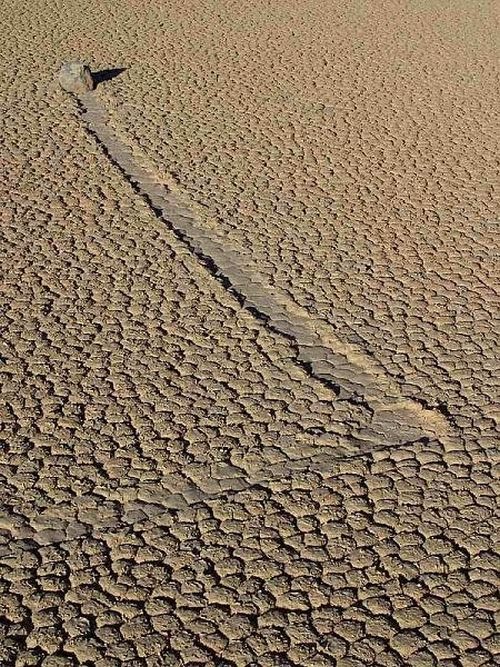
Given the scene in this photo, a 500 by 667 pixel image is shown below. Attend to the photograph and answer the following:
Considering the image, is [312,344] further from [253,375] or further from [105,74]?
[105,74]

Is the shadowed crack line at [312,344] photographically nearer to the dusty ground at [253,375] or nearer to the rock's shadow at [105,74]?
the dusty ground at [253,375]

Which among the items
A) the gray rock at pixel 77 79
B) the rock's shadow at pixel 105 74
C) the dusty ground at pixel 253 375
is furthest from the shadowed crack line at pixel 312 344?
the rock's shadow at pixel 105 74

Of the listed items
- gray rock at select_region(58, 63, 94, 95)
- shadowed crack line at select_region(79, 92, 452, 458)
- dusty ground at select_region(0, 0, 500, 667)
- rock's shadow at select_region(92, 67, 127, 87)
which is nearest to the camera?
dusty ground at select_region(0, 0, 500, 667)

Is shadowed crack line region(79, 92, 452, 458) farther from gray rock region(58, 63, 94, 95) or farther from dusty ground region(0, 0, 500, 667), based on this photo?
gray rock region(58, 63, 94, 95)

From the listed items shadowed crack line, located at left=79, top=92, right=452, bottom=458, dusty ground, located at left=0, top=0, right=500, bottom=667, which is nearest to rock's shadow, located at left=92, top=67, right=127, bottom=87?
dusty ground, located at left=0, top=0, right=500, bottom=667

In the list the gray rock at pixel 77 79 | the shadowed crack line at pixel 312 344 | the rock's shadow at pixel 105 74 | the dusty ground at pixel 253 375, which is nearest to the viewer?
the dusty ground at pixel 253 375
